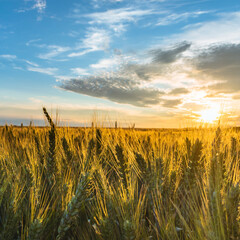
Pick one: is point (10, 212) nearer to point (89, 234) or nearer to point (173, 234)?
point (89, 234)

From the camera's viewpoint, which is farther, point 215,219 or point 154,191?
point 154,191

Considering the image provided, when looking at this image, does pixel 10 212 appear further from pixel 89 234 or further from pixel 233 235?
pixel 233 235

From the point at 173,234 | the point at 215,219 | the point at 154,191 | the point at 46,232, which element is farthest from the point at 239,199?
the point at 46,232

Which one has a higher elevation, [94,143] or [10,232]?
[94,143]

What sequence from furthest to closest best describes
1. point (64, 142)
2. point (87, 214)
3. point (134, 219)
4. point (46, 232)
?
1. point (64, 142)
2. point (87, 214)
3. point (46, 232)
4. point (134, 219)

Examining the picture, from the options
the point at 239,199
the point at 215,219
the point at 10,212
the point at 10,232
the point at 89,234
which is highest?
the point at 239,199

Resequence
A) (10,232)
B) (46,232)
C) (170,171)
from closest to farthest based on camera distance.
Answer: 1. (10,232)
2. (46,232)
3. (170,171)

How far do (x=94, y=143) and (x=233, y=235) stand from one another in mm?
2522

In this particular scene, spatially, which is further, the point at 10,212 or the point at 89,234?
the point at 89,234

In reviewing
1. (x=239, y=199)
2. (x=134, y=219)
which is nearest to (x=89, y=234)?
(x=134, y=219)

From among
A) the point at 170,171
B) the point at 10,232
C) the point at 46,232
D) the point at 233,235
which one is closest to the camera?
the point at 233,235

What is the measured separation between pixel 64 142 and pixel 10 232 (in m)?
1.92

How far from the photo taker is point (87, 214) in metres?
2.34

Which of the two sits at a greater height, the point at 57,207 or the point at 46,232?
the point at 57,207
